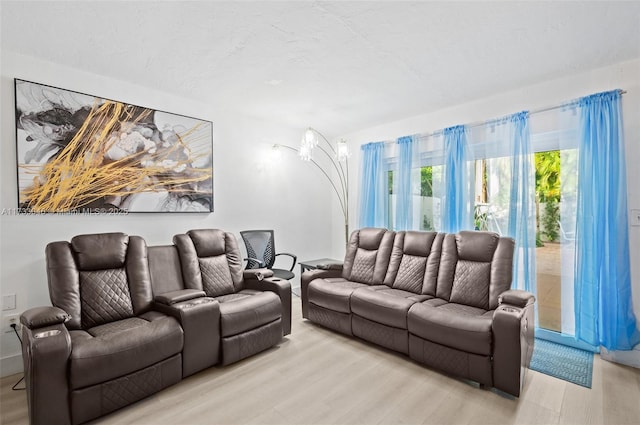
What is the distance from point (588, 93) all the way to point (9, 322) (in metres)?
5.42

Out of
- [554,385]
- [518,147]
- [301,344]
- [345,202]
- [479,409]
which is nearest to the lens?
[479,409]

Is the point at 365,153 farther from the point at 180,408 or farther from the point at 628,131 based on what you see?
the point at 180,408

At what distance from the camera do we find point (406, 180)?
162 inches

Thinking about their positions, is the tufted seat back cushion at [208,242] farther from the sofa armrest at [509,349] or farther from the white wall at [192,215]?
the sofa armrest at [509,349]

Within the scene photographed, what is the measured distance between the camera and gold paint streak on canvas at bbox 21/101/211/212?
2613mm

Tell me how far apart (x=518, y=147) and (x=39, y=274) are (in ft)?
15.4

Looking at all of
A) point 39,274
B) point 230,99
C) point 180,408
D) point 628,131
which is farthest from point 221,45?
point 628,131

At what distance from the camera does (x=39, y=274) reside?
8.48 ft

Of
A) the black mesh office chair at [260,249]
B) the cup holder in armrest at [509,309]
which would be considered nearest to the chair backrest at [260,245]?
the black mesh office chair at [260,249]

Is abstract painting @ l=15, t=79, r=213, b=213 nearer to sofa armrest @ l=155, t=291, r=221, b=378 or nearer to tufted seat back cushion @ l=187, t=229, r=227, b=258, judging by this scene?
tufted seat back cushion @ l=187, t=229, r=227, b=258

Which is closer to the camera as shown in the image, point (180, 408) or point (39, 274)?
point (180, 408)

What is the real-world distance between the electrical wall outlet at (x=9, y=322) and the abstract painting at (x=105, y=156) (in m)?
0.87

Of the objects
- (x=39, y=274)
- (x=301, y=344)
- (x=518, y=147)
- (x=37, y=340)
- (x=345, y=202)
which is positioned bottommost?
(x=301, y=344)

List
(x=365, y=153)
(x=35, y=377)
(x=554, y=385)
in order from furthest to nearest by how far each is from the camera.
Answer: (x=365, y=153)
(x=554, y=385)
(x=35, y=377)
